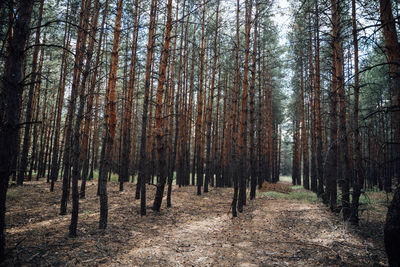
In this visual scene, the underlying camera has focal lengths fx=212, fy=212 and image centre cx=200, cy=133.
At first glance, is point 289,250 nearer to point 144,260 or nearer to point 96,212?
point 144,260

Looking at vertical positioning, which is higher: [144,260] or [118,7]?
[118,7]

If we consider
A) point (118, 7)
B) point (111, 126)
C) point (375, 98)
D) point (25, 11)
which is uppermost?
point (375, 98)

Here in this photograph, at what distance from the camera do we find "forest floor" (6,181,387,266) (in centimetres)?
444

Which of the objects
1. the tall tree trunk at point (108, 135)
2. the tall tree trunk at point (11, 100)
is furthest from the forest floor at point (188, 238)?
the tall tree trunk at point (11, 100)

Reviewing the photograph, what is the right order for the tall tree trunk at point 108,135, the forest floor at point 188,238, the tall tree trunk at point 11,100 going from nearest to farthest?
1. the tall tree trunk at point 11,100
2. the forest floor at point 188,238
3. the tall tree trunk at point 108,135

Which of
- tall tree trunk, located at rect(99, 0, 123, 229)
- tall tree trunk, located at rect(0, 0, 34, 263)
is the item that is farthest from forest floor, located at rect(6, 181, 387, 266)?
tall tree trunk, located at rect(0, 0, 34, 263)

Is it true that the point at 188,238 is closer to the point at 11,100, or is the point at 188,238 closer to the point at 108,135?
the point at 108,135

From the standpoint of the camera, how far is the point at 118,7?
21.9 feet

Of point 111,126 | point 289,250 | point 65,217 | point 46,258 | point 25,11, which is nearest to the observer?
point 25,11

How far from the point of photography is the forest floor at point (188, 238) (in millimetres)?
4441

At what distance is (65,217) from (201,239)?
479cm

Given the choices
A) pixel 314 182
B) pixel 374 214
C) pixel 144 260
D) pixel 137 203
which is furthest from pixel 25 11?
pixel 314 182

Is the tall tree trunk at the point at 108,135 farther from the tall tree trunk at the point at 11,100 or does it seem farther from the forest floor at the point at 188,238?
the tall tree trunk at the point at 11,100

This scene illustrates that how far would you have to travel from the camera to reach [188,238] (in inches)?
233
